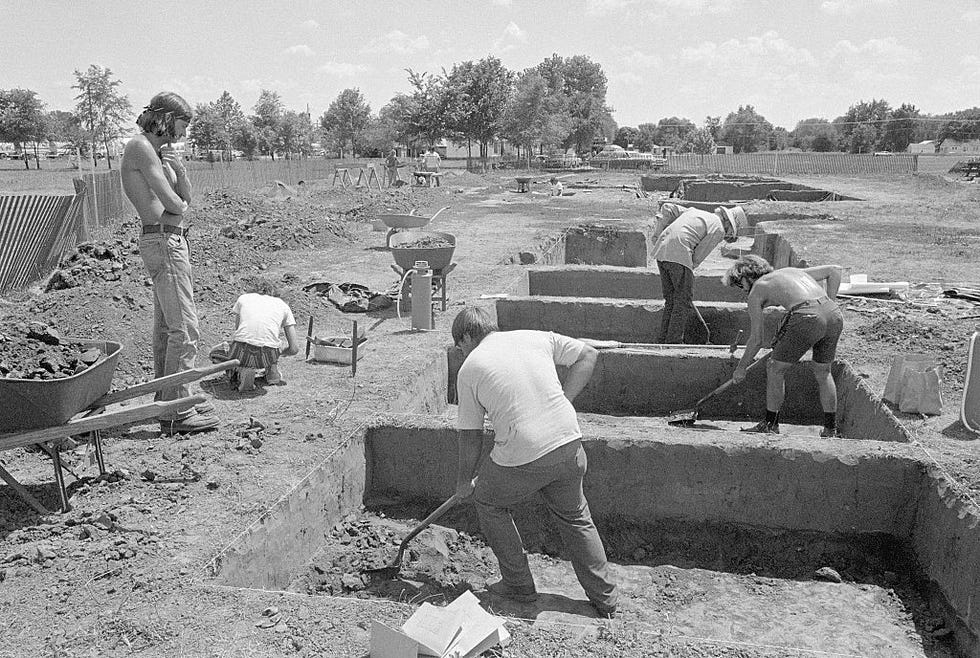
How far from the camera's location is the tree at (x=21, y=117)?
148 feet

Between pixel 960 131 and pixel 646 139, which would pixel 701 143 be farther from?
pixel 960 131

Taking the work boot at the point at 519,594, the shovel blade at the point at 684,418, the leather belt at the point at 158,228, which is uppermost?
the leather belt at the point at 158,228

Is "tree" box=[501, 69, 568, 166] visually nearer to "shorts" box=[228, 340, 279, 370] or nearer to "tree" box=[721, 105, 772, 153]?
"tree" box=[721, 105, 772, 153]

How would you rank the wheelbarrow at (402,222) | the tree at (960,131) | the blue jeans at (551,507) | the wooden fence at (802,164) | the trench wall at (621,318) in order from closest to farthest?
the blue jeans at (551,507) < the trench wall at (621,318) < the wheelbarrow at (402,222) < the wooden fence at (802,164) < the tree at (960,131)

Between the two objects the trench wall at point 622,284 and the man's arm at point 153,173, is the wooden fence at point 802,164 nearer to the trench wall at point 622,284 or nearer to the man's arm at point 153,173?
the trench wall at point 622,284

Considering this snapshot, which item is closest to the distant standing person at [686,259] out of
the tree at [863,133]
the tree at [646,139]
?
the tree at [863,133]

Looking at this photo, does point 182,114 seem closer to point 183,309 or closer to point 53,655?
point 183,309

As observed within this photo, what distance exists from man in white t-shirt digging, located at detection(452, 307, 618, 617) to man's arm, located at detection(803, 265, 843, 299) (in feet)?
10.3

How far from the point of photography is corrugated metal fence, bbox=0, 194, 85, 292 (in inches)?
389

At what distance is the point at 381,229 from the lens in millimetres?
16578

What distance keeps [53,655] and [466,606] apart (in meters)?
1.58

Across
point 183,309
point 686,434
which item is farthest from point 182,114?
point 686,434

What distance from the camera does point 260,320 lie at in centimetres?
599

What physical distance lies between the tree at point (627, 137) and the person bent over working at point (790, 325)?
92.5 metres
